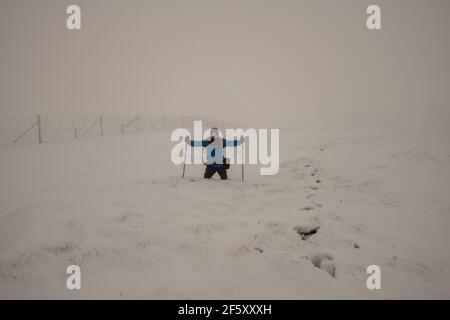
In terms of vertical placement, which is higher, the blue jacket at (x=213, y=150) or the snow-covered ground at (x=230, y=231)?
the blue jacket at (x=213, y=150)

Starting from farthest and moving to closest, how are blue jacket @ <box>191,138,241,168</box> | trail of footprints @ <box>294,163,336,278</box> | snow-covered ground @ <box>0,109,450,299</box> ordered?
blue jacket @ <box>191,138,241,168</box>, trail of footprints @ <box>294,163,336,278</box>, snow-covered ground @ <box>0,109,450,299</box>

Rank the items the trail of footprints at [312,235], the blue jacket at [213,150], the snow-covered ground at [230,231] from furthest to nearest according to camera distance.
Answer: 1. the blue jacket at [213,150]
2. the trail of footprints at [312,235]
3. the snow-covered ground at [230,231]

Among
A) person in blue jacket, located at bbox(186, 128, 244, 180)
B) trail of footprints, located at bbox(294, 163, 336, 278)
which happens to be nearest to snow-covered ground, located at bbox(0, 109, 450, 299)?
trail of footprints, located at bbox(294, 163, 336, 278)

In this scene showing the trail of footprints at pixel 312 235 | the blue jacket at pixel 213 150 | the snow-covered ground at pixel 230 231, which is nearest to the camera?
the snow-covered ground at pixel 230 231

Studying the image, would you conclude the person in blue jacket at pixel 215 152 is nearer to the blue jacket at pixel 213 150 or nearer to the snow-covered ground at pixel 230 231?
the blue jacket at pixel 213 150

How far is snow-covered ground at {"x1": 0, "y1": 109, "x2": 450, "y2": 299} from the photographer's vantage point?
11.3ft

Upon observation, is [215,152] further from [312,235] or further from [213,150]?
[312,235]

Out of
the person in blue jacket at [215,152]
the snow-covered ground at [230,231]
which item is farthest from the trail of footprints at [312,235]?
the person in blue jacket at [215,152]

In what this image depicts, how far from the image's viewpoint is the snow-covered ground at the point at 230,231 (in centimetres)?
345

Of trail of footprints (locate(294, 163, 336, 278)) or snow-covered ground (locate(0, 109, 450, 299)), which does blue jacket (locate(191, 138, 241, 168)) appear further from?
trail of footprints (locate(294, 163, 336, 278))

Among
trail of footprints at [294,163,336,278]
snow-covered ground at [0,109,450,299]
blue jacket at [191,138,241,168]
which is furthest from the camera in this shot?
blue jacket at [191,138,241,168]

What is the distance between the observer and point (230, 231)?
4719 millimetres

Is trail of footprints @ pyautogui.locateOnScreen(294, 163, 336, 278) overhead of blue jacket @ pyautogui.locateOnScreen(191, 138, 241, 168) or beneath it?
beneath
